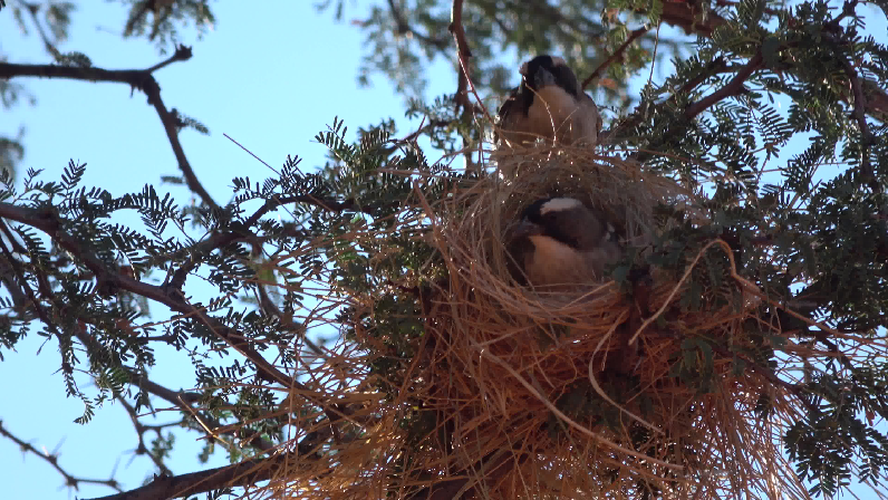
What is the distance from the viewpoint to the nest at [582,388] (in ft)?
7.61

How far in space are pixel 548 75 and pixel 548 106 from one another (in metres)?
0.16

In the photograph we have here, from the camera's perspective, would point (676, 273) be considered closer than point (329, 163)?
Yes

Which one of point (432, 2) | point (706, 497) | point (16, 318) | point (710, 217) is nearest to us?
point (710, 217)

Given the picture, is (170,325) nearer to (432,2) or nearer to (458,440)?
(458,440)

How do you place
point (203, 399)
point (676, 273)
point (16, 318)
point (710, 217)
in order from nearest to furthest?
point (676, 273) < point (710, 217) < point (203, 399) < point (16, 318)

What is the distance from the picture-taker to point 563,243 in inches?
117

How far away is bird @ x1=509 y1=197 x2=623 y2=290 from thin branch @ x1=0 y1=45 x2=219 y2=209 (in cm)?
168

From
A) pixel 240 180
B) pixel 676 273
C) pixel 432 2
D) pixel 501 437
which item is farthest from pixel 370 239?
pixel 432 2

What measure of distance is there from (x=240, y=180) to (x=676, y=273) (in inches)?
50.3

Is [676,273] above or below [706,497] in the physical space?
above

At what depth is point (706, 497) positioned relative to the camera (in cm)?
258

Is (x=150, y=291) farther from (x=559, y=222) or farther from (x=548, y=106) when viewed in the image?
(x=548, y=106)

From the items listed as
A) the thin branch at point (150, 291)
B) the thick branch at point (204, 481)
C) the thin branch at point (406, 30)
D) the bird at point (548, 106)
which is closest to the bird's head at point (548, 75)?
the bird at point (548, 106)

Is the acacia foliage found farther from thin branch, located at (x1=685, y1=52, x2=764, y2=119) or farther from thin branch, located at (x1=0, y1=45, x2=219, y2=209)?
thin branch, located at (x1=0, y1=45, x2=219, y2=209)
